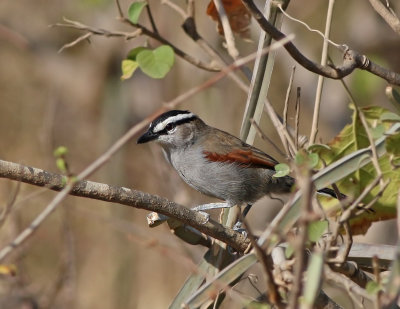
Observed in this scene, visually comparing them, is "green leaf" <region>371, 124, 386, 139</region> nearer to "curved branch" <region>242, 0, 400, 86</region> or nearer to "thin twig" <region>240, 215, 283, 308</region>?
"curved branch" <region>242, 0, 400, 86</region>

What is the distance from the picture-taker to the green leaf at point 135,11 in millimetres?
3424

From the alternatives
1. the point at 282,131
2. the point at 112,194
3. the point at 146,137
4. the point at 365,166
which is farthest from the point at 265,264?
the point at 146,137

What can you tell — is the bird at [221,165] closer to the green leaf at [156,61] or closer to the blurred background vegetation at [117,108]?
the blurred background vegetation at [117,108]

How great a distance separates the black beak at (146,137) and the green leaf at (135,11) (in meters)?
1.43

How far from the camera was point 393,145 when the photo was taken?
9.72ft

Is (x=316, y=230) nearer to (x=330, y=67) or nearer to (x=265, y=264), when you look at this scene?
(x=265, y=264)

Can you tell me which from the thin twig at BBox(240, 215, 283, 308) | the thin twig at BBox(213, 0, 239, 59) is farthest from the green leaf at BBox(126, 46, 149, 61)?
the thin twig at BBox(240, 215, 283, 308)

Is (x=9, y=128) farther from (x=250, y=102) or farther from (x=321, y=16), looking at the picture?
(x=250, y=102)

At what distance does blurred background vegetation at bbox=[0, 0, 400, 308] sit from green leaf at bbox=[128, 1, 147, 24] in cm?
221

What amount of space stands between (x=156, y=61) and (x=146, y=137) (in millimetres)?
1518

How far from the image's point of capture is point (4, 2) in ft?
29.1

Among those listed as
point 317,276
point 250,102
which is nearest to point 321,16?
point 250,102

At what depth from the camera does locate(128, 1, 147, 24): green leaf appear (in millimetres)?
3424

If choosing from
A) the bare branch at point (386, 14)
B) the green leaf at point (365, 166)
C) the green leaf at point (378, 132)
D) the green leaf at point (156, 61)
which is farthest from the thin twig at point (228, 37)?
the green leaf at point (378, 132)
